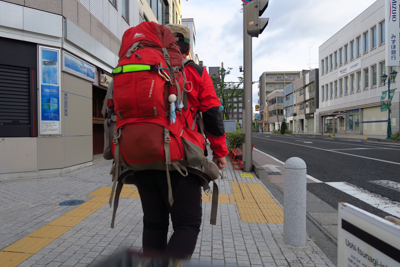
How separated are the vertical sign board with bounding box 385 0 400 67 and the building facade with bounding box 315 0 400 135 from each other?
1.59 ft

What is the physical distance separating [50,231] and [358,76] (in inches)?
1631

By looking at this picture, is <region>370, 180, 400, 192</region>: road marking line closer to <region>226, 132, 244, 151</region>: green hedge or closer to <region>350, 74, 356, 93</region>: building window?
<region>226, 132, 244, 151</region>: green hedge

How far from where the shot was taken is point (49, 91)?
689 centimetres

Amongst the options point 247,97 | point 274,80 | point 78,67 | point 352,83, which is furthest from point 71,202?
point 274,80

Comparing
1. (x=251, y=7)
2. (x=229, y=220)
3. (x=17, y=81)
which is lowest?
(x=229, y=220)

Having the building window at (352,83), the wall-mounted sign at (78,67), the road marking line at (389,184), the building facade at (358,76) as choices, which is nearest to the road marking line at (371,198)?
the road marking line at (389,184)

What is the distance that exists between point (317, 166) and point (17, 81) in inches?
345

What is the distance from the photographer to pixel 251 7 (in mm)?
5844

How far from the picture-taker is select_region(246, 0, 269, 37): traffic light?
5.84 m

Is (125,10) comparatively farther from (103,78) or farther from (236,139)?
(236,139)

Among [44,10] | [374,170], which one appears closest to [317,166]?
[374,170]

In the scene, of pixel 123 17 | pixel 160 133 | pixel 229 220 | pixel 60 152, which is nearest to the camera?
pixel 160 133

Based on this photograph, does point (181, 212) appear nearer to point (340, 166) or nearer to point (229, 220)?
point (229, 220)

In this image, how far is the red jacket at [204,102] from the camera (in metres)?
1.79
